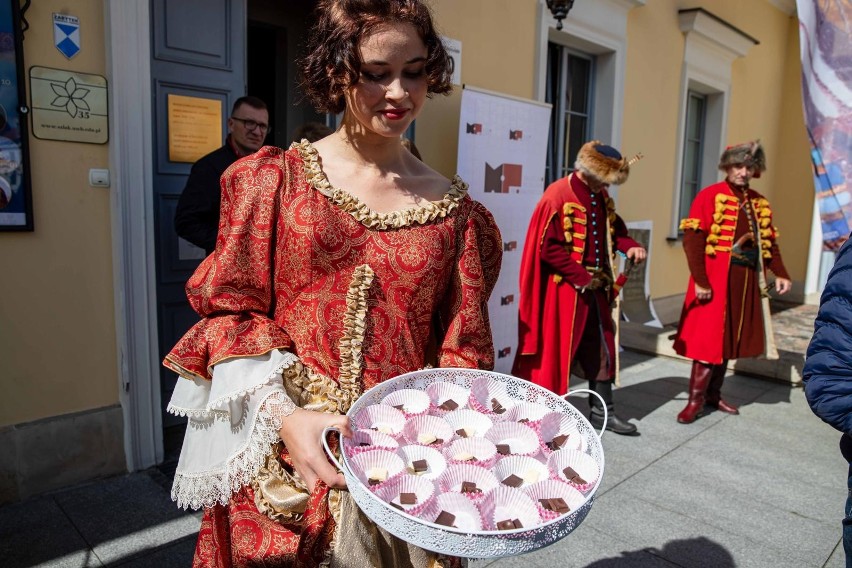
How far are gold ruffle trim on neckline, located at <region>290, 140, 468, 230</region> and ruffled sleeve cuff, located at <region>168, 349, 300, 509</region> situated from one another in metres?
0.30

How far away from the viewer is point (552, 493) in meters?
1.09

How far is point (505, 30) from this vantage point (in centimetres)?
503

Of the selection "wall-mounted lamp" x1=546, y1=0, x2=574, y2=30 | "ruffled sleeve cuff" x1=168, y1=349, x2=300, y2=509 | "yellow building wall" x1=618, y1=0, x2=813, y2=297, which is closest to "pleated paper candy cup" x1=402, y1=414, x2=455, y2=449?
"ruffled sleeve cuff" x1=168, y1=349, x2=300, y2=509

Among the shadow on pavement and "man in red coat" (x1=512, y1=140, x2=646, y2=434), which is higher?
"man in red coat" (x1=512, y1=140, x2=646, y2=434)

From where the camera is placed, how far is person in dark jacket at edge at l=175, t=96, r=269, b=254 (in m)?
3.26

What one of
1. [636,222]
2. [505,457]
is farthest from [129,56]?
[636,222]

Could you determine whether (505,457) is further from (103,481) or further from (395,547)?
(103,481)

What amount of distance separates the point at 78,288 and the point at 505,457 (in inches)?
104

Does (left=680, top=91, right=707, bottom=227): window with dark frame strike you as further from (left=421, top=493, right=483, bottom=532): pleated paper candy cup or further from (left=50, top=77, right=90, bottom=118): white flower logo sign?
(left=421, top=493, right=483, bottom=532): pleated paper candy cup

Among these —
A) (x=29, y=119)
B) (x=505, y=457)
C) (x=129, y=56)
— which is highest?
(x=129, y=56)

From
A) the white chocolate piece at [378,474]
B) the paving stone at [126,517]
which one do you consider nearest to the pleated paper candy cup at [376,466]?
the white chocolate piece at [378,474]

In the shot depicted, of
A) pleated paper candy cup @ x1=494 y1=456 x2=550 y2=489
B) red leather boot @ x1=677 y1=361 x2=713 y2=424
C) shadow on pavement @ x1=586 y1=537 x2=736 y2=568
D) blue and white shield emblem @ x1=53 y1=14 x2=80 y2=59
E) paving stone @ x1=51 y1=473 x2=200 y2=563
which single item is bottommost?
shadow on pavement @ x1=586 y1=537 x2=736 y2=568

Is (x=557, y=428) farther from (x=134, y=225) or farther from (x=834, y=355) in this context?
(x=134, y=225)

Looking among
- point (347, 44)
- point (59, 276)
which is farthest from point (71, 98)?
point (347, 44)
